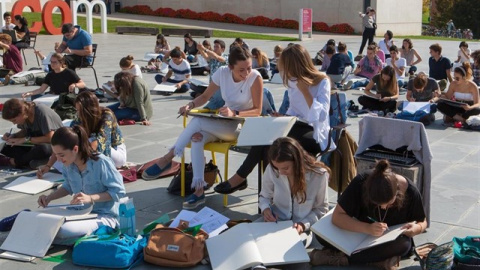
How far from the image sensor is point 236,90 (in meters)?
6.75

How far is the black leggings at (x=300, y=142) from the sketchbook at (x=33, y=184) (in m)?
2.16

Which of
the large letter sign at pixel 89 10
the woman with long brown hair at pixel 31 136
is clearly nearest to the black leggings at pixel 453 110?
the woman with long brown hair at pixel 31 136

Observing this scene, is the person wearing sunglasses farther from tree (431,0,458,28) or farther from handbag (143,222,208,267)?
tree (431,0,458,28)

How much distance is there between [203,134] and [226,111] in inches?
13.2

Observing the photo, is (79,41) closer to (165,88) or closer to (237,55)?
(165,88)

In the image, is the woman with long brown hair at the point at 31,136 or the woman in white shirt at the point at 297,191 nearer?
the woman in white shirt at the point at 297,191

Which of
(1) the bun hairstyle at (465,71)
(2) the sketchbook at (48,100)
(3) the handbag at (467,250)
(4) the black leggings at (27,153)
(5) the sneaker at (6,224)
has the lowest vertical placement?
(5) the sneaker at (6,224)

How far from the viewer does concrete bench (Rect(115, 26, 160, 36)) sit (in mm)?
32031

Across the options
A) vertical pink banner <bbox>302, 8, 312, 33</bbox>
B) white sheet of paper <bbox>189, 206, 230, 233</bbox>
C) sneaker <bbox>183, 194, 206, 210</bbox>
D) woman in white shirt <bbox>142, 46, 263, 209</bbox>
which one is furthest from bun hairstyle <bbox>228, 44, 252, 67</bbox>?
vertical pink banner <bbox>302, 8, 312, 33</bbox>

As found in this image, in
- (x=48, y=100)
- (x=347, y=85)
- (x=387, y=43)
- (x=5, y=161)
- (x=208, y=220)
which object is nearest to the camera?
(x=208, y=220)

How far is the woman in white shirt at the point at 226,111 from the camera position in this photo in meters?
6.49

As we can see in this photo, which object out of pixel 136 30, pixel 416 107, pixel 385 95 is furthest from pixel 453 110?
pixel 136 30

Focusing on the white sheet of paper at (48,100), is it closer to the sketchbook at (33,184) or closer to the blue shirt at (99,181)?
the sketchbook at (33,184)

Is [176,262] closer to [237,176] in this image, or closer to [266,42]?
[237,176]
